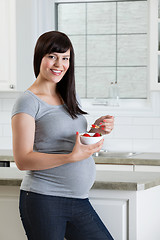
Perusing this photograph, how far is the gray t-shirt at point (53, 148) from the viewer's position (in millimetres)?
1850

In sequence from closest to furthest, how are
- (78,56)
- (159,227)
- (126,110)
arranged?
(159,227), (126,110), (78,56)

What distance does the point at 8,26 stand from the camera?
4.30m

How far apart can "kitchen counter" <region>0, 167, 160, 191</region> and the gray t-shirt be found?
7.2 inches

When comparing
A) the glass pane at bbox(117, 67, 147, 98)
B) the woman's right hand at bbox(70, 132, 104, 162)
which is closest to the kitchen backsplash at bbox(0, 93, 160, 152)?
the glass pane at bbox(117, 67, 147, 98)

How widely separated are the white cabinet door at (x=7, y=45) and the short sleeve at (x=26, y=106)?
252 cm

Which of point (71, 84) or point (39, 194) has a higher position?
point (71, 84)

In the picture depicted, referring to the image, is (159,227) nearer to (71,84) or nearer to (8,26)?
(71,84)

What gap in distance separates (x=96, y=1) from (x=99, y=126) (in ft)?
9.94

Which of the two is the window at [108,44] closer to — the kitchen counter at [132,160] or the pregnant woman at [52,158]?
the kitchen counter at [132,160]

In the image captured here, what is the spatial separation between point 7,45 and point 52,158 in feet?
8.97

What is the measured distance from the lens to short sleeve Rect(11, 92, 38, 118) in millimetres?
1820

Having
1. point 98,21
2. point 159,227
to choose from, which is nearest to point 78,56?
point 98,21

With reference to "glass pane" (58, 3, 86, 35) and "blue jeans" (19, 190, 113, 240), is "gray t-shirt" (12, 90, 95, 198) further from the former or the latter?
"glass pane" (58, 3, 86, 35)

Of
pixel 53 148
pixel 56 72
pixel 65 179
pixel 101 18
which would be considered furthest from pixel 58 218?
pixel 101 18
